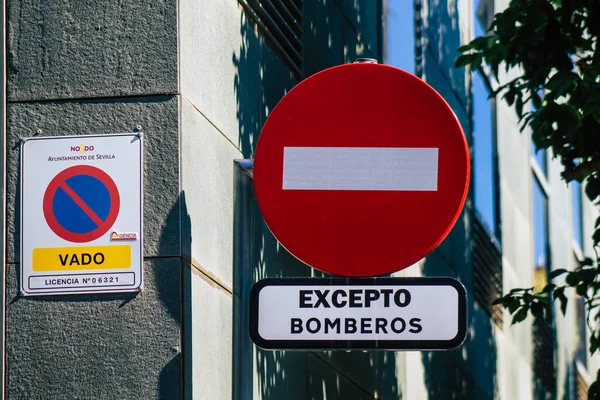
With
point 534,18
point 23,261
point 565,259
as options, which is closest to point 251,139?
point 23,261

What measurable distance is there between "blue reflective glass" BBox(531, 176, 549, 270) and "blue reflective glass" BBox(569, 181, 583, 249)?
12.0 feet

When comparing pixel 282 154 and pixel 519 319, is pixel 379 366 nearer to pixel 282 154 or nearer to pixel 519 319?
pixel 519 319

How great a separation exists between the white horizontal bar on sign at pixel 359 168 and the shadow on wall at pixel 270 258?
0.18 meters

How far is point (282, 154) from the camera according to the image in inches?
179

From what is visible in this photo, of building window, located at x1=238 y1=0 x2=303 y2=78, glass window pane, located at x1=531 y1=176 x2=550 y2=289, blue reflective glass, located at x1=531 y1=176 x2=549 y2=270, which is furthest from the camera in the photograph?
blue reflective glass, located at x1=531 y1=176 x2=549 y2=270

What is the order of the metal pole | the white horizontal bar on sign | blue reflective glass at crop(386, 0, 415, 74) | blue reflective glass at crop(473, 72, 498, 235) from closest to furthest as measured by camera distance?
the metal pole < the white horizontal bar on sign < blue reflective glass at crop(386, 0, 415, 74) < blue reflective glass at crop(473, 72, 498, 235)

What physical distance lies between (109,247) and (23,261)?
337 mm

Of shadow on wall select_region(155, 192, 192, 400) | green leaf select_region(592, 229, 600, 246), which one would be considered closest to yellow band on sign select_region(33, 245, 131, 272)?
shadow on wall select_region(155, 192, 192, 400)

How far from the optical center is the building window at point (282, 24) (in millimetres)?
6879

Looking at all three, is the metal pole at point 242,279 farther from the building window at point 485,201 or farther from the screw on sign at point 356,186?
the building window at point 485,201

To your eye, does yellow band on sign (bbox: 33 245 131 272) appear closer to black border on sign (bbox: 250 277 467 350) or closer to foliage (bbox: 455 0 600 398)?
black border on sign (bbox: 250 277 467 350)

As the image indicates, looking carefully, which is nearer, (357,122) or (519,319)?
(357,122)

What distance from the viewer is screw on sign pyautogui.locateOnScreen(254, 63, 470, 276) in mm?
4512

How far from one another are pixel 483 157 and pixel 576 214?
10213 mm
